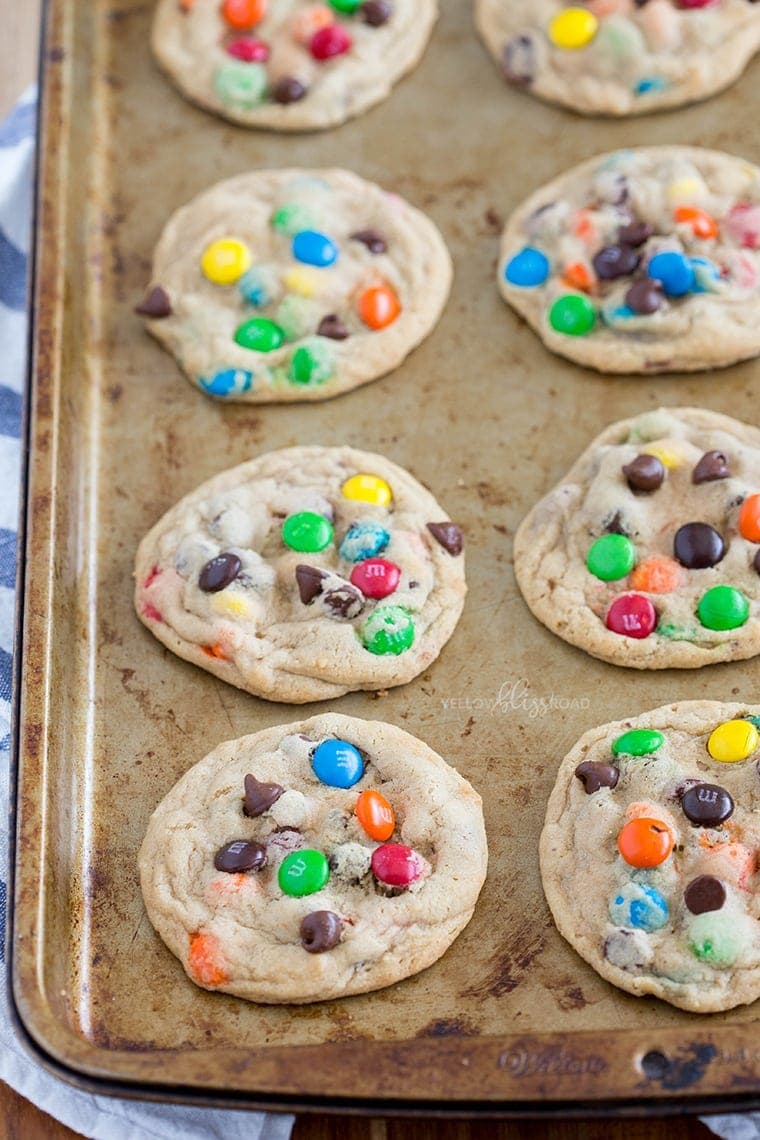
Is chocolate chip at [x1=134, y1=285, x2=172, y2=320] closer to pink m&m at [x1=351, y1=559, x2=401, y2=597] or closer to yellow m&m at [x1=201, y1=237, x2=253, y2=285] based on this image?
yellow m&m at [x1=201, y1=237, x2=253, y2=285]

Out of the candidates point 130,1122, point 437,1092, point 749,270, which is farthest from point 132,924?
point 749,270

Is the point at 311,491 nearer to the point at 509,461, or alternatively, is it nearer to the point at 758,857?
the point at 509,461

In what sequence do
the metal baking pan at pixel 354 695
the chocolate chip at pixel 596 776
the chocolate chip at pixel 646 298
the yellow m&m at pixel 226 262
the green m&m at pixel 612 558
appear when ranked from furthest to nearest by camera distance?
the yellow m&m at pixel 226 262
the chocolate chip at pixel 646 298
the green m&m at pixel 612 558
the chocolate chip at pixel 596 776
the metal baking pan at pixel 354 695

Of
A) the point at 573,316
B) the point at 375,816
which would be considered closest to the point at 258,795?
the point at 375,816

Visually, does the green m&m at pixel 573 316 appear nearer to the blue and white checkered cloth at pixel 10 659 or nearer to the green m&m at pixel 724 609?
the green m&m at pixel 724 609

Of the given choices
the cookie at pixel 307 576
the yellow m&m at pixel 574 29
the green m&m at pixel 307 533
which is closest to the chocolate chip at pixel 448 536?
the cookie at pixel 307 576

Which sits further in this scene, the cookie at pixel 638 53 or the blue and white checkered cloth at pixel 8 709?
the cookie at pixel 638 53

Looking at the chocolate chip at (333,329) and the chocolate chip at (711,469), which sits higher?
the chocolate chip at (711,469)
